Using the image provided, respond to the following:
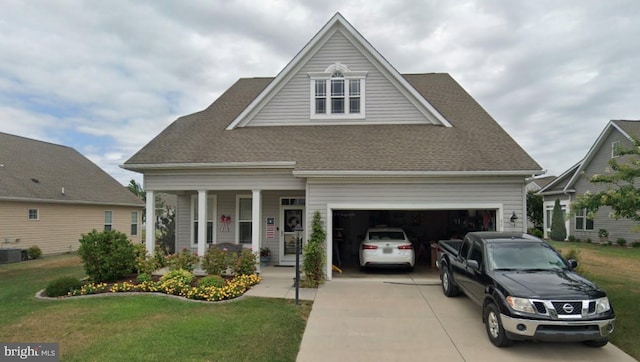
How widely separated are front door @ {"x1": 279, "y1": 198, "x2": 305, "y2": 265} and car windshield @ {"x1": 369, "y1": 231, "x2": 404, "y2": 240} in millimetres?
2806

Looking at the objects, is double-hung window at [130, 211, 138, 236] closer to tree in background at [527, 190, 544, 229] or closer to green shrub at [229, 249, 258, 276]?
green shrub at [229, 249, 258, 276]

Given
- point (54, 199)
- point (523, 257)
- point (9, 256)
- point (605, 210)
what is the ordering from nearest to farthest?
point (523, 257) < point (9, 256) < point (54, 199) < point (605, 210)

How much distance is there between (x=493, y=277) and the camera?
22.5 feet

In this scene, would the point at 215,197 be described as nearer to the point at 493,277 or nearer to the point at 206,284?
the point at 206,284

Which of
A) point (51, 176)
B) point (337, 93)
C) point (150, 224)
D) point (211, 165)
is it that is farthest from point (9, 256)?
point (337, 93)

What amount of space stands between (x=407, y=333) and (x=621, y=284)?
7684mm

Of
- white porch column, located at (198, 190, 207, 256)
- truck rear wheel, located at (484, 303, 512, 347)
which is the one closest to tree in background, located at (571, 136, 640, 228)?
truck rear wheel, located at (484, 303, 512, 347)

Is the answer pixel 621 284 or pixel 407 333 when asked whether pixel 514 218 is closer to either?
pixel 621 284

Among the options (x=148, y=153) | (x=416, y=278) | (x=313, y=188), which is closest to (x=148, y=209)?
(x=148, y=153)

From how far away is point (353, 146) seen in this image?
509 inches

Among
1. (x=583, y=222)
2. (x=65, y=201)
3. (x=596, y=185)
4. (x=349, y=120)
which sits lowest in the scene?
(x=583, y=222)

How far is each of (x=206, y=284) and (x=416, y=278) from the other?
6034 millimetres

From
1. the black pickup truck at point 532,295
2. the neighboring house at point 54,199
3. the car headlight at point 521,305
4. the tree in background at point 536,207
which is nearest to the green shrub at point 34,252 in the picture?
the neighboring house at point 54,199

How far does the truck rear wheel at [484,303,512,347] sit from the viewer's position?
6230 millimetres
